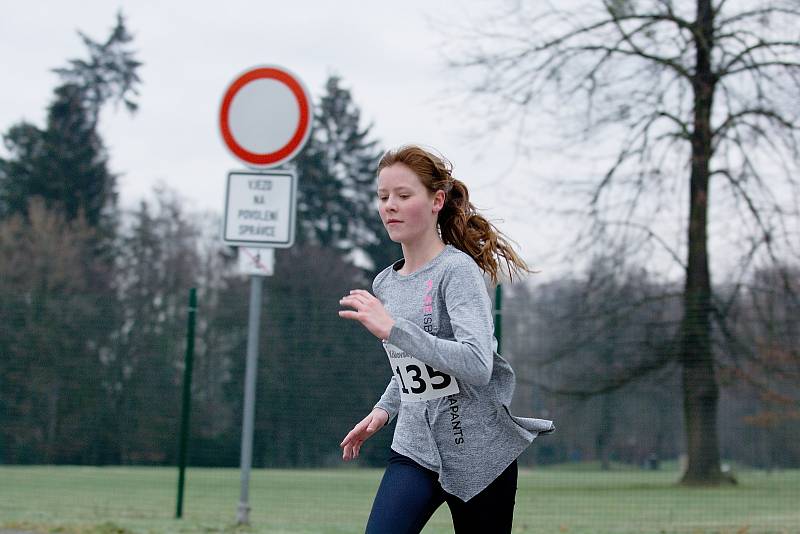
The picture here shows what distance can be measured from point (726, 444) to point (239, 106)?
8524 millimetres

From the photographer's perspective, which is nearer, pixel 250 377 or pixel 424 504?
pixel 424 504

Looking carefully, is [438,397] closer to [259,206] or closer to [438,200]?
[438,200]

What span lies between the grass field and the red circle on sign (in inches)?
127

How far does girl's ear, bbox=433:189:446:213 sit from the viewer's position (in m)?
3.48

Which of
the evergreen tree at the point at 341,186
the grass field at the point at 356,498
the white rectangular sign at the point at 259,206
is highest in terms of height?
the evergreen tree at the point at 341,186

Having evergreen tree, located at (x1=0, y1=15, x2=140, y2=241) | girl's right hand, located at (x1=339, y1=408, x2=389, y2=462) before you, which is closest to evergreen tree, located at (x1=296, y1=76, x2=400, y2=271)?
evergreen tree, located at (x1=0, y1=15, x2=140, y2=241)

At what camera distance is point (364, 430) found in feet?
12.1

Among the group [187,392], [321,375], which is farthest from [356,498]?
[187,392]

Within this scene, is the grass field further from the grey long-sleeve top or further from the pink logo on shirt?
the pink logo on shirt

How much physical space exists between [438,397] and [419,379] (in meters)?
0.08

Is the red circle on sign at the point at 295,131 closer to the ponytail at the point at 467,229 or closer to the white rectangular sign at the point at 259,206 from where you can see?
the white rectangular sign at the point at 259,206

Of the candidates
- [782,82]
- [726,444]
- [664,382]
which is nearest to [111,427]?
[664,382]

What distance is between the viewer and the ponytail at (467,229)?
3.49 m

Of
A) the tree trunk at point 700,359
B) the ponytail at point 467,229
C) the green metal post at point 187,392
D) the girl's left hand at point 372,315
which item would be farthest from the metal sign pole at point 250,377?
the tree trunk at point 700,359
